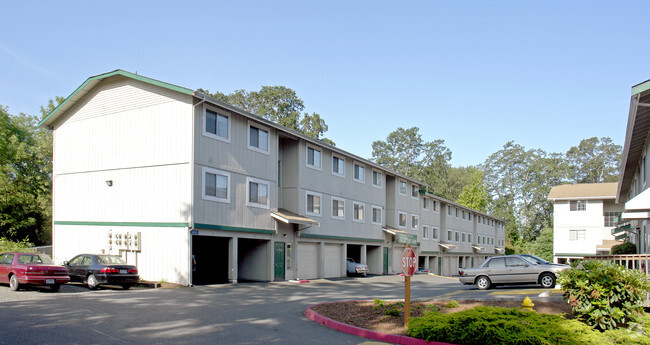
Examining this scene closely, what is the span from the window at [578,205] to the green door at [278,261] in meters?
33.2

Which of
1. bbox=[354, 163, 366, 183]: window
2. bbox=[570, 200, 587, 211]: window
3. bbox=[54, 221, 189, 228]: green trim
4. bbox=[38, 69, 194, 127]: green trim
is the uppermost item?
bbox=[38, 69, 194, 127]: green trim

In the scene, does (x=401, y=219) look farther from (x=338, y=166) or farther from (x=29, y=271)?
(x=29, y=271)

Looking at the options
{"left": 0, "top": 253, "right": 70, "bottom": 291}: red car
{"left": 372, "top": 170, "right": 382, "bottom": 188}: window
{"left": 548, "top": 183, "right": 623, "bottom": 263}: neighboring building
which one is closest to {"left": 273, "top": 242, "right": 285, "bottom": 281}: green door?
{"left": 0, "top": 253, "right": 70, "bottom": 291}: red car

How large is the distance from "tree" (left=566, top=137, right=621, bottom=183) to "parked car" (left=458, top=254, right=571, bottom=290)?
69.5 m

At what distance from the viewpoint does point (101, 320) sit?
1212 cm

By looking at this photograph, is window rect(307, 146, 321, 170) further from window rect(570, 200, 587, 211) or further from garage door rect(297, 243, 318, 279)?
window rect(570, 200, 587, 211)

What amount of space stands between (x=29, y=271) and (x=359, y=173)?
79.9 feet

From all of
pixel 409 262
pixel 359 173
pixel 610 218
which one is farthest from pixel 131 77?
pixel 610 218

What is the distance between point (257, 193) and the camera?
27.4 meters

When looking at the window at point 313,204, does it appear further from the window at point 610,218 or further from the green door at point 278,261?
the window at point 610,218

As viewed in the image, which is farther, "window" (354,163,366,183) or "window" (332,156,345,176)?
"window" (354,163,366,183)

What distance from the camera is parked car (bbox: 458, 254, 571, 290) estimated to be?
22.5 metres

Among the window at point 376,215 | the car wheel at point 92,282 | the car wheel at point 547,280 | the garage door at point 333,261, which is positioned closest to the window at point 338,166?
the garage door at point 333,261

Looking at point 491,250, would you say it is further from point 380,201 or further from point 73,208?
point 73,208
